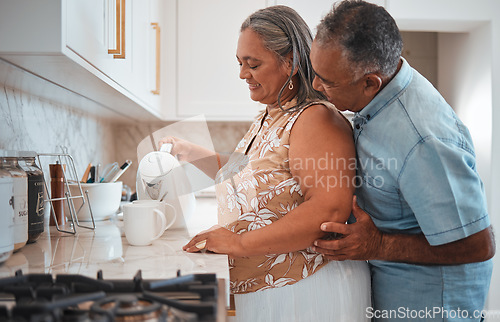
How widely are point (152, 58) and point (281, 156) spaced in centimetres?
108

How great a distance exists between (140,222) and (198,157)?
1.80 ft

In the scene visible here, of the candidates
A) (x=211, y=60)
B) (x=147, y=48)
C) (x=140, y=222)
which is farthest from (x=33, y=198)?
(x=211, y=60)

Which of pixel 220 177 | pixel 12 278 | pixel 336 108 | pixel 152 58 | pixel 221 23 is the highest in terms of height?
pixel 221 23

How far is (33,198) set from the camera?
0.95 m

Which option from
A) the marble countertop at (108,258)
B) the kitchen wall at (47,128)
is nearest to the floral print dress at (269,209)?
the marble countertop at (108,258)

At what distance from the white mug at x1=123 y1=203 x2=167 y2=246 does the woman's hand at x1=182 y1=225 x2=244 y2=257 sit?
109mm

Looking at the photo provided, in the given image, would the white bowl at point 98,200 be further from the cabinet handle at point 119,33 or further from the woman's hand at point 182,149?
the cabinet handle at point 119,33

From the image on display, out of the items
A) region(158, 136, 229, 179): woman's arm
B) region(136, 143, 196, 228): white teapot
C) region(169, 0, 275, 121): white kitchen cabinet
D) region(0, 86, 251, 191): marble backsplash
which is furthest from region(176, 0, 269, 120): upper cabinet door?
region(136, 143, 196, 228): white teapot

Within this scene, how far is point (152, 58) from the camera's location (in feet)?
5.90

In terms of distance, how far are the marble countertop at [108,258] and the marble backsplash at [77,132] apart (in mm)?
295

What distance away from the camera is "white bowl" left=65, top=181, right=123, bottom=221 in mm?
1253

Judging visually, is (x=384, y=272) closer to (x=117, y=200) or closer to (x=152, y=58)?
(x=117, y=200)

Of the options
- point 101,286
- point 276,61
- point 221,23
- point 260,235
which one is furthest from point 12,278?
point 221,23

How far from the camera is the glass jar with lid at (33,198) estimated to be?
3.09ft
